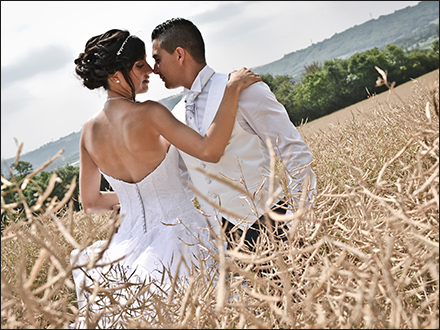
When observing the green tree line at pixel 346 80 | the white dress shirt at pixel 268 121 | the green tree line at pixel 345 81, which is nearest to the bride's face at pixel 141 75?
the white dress shirt at pixel 268 121

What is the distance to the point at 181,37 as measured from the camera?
2.91 meters

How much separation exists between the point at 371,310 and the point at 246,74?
7.08ft

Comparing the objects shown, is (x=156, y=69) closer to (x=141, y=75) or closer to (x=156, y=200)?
(x=141, y=75)

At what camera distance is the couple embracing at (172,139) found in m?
2.56

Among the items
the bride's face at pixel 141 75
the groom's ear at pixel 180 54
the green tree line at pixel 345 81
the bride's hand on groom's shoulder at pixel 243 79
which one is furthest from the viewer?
the green tree line at pixel 345 81

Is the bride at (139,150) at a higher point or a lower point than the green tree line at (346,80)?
higher

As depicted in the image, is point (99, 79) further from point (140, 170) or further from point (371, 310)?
point (371, 310)

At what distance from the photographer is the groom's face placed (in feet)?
9.64

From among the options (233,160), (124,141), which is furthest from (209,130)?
(124,141)

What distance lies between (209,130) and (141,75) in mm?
672

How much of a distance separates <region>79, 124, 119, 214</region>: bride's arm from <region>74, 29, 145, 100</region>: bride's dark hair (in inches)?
17.9

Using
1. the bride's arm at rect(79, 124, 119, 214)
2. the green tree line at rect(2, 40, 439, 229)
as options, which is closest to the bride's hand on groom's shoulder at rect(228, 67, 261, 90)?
the bride's arm at rect(79, 124, 119, 214)

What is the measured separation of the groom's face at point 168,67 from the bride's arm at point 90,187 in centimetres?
68

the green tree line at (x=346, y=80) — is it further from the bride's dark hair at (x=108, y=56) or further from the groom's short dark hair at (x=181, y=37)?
the bride's dark hair at (x=108, y=56)
